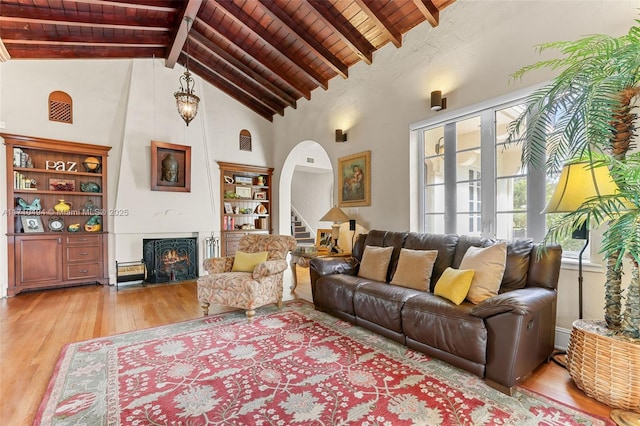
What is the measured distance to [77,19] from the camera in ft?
13.4

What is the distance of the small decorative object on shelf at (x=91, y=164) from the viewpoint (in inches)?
203

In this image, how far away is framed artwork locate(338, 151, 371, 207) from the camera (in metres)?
4.55

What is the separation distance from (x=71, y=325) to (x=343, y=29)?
4.88 metres

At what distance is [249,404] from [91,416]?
3.01 ft

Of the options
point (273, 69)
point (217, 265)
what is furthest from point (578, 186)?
point (273, 69)

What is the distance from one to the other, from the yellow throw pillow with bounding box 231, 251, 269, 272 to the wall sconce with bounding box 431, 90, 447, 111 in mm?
2769

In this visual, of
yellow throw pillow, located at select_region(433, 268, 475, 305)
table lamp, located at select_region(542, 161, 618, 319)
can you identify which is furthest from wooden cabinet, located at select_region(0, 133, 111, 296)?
table lamp, located at select_region(542, 161, 618, 319)

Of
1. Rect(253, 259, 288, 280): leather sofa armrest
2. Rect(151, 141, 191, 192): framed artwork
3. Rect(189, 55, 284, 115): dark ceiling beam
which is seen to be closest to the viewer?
Rect(253, 259, 288, 280): leather sofa armrest

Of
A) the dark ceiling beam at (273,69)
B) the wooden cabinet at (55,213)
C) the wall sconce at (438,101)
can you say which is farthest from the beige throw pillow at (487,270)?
the wooden cabinet at (55,213)

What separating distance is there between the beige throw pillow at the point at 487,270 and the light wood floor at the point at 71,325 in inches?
25.4

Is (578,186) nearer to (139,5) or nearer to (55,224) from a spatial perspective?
(139,5)

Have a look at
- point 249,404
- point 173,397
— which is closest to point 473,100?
point 249,404

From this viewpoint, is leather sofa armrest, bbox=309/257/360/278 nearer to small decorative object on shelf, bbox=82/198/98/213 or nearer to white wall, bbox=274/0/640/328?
white wall, bbox=274/0/640/328

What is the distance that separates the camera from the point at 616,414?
1749mm
